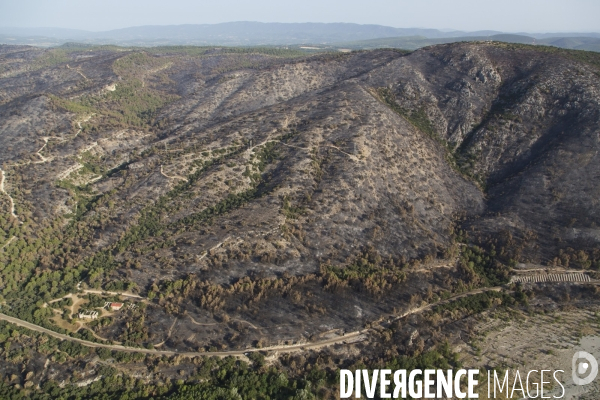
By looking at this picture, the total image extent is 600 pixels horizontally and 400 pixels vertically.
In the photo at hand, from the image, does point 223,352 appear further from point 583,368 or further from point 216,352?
point 583,368

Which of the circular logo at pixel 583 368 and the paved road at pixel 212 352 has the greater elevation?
the circular logo at pixel 583 368

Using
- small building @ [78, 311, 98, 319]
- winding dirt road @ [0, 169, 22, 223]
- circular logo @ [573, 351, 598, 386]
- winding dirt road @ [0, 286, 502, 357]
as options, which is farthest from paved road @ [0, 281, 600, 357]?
winding dirt road @ [0, 169, 22, 223]

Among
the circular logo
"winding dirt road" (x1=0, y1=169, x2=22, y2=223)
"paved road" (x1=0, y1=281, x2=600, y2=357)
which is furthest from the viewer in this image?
"winding dirt road" (x1=0, y1=169, x2=22, y2=223)

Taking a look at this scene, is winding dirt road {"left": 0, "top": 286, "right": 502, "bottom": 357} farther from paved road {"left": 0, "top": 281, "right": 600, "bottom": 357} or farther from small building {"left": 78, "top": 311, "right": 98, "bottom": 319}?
small building {"left": 78, "top": 311, "right": 98, "bottom": 319}

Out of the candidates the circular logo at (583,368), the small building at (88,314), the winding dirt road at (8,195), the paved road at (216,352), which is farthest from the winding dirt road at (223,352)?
the winding dirt road at (8,195)

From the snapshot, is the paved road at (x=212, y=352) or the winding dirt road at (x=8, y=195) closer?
the paved road at (x=212, y=352)

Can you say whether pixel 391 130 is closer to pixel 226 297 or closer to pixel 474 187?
pixel 474 187

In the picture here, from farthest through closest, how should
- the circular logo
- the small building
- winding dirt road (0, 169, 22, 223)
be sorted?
winding dirt road (0, 169, 22, 223)
the small building
the circular logo

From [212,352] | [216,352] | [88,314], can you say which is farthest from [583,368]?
[88,314]

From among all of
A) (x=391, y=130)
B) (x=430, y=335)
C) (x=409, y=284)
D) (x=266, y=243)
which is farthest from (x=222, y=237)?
(x=391, y=130)

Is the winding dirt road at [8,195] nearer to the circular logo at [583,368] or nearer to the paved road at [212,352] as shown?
the paved road at [212,352]

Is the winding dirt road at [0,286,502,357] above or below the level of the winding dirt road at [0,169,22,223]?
below

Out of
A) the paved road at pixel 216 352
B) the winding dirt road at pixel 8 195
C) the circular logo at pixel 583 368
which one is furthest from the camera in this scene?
the winding dirt road at pixel 8 195
